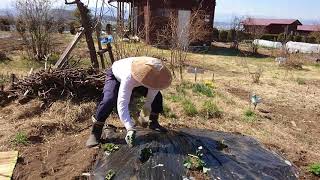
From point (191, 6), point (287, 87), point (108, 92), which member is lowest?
point (287, 87)

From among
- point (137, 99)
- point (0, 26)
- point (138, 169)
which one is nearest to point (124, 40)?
point (137, 99)

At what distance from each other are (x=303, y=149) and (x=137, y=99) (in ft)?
7.42

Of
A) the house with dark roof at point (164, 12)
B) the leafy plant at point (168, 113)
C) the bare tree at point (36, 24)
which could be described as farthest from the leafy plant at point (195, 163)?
the house with dark roof at point (164, 12)

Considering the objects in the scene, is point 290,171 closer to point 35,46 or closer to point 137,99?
point 137,99

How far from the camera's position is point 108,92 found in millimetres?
3611

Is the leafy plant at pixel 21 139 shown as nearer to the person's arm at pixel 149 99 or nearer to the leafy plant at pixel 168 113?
the person's arm at pixel 149 99

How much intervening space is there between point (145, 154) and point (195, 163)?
43 cm

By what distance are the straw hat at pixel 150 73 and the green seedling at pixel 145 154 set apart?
54 centimetres

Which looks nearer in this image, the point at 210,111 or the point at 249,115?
the point at 210,111

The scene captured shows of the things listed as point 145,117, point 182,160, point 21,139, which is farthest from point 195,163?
point 21,139

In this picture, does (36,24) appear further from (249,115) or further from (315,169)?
(315,169)

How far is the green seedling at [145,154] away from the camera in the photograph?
10.7 ft

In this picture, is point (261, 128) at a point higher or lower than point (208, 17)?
lower

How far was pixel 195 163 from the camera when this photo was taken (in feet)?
10.7
